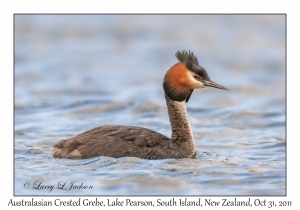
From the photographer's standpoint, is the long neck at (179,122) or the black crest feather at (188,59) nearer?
the black crest feather at (188,59)

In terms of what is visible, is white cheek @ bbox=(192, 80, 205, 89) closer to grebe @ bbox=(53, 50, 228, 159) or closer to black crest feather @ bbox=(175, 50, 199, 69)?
grebe @ bbox=(53, 50, 228, 159)

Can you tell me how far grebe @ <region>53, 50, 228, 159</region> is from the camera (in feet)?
32.0

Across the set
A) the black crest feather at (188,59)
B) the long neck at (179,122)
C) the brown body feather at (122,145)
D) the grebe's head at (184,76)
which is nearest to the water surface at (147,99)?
the brown body feather at (122,145)

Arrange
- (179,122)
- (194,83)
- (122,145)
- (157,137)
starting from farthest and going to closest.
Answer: (179,122) → (194,83) → (157,137) → (122,145)

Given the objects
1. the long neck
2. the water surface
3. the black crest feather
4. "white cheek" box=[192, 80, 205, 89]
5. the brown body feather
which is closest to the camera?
the water surface

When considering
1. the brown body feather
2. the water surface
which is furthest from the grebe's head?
the water surface

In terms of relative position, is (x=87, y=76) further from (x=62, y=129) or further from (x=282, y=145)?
(x=282, y=145)

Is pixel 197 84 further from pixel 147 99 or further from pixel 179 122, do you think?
pixel 147 99

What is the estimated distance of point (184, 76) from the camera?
10117 mm

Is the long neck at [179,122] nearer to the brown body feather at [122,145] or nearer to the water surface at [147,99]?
the brown body feather at [122,145]

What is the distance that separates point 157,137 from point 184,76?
3.08 ft

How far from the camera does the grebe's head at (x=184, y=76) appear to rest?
33.1ft

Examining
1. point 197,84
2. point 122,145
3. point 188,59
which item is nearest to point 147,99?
point 197,84
